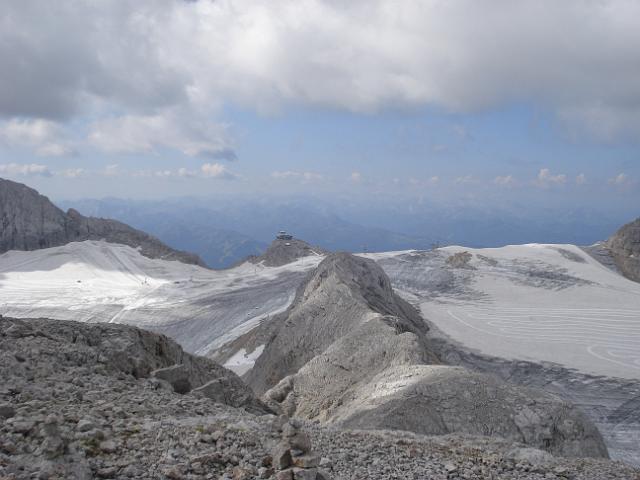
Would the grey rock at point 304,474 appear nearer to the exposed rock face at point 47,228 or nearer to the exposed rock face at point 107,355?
the exposed rock face at point 107,355

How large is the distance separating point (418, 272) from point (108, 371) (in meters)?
64.8

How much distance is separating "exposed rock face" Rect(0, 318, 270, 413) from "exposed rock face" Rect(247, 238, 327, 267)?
77.6 meters

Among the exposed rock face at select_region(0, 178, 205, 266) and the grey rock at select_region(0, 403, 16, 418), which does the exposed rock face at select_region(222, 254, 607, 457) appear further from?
the exposed rock face at select_region(0, 178, 205, 266)

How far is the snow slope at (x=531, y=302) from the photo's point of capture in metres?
49.0

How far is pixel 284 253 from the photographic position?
3809 inches

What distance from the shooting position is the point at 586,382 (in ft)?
140

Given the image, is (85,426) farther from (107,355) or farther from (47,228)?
(47,228)

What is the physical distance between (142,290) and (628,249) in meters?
70.9

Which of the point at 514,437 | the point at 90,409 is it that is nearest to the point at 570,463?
the point at 514,437

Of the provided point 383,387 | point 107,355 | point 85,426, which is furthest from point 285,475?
point 383,387

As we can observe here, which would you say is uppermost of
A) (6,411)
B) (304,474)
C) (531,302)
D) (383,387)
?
(6,411)

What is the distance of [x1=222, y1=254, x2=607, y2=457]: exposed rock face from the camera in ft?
59.5

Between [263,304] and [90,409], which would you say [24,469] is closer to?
[90,409]

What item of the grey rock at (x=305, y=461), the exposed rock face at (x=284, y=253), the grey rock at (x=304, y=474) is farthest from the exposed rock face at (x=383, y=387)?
the exposed rock face at (x=284, y=253)
